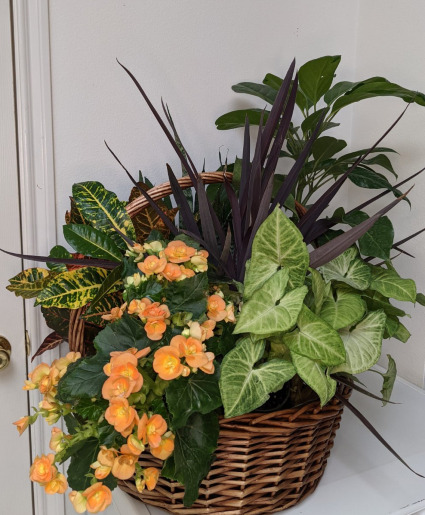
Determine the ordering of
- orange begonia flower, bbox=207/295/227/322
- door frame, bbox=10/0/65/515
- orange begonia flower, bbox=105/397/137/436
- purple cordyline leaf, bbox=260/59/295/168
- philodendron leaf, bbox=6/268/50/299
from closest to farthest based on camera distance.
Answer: orange begonia flower, bbox=105/397/137/436, orange begonia flower, bbox=207/295/227/322, purple cordyline leaf, bbox=260/59/295/168, philodendron leaf, bbox=6/268/50/299, door frame, bbox=10/0/65/515

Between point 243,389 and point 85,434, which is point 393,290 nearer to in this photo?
point 243,389

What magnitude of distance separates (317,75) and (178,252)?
0.59m

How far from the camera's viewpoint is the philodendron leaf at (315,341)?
61 cm

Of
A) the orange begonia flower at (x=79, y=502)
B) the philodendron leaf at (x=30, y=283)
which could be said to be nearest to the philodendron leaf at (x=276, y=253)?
the orange begonia flower at (x=79, y=502)

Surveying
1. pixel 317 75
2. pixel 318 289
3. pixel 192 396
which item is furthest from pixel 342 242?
pixel 317 75

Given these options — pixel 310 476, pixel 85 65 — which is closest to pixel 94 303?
pixel 310 476

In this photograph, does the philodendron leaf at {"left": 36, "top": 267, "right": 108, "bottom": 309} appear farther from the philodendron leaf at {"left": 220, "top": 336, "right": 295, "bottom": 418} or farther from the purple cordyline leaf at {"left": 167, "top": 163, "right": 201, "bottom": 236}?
the philodendron leaf at {"left": 220, "top": 336, "right": 295, "bottom": 418}

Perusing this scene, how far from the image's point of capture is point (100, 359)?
0.62 metres

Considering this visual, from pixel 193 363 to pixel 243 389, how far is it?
0.08 m

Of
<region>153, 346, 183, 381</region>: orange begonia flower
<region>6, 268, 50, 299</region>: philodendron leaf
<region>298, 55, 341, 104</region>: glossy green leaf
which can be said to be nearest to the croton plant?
<region>153, 346, 183, 381</region>: orange begonia flower

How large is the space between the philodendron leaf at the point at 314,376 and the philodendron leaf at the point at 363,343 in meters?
0.05

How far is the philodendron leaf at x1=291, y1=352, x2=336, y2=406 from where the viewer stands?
627mm

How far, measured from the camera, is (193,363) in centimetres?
58

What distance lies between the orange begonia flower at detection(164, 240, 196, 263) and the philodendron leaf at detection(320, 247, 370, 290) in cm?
22
